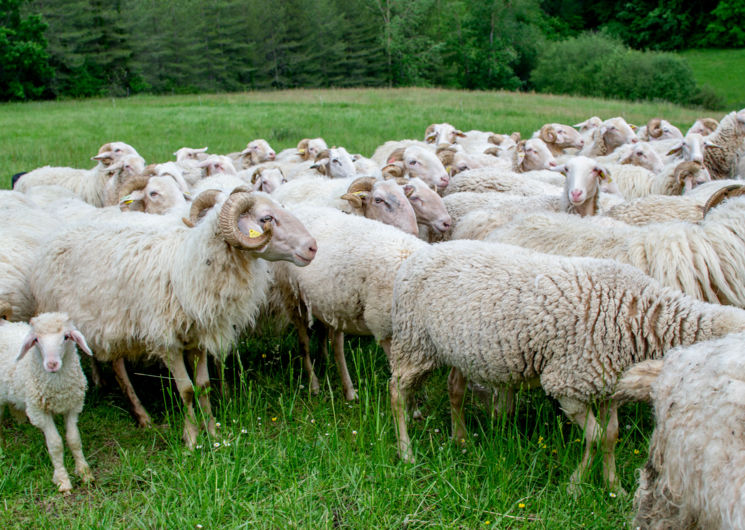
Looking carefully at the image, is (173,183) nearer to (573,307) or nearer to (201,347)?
(201,347)

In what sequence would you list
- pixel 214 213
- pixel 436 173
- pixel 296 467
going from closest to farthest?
pixel 296 467 < pixel 214 213 < pixel 436 173

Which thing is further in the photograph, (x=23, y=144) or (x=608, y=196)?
(x=23, y=144)

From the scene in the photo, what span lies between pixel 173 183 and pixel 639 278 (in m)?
4.67

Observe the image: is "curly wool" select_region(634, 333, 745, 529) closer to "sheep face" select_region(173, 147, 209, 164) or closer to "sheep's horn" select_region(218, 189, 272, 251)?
"sheep's horn" select_region(218, 189, 272, 251)

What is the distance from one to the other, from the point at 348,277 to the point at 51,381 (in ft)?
6.43

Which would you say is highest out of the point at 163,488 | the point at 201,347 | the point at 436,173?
the point at 436,173

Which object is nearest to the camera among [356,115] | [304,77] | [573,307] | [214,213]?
[573,307]

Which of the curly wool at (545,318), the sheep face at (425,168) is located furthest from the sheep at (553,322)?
the sheep face at (425,168)

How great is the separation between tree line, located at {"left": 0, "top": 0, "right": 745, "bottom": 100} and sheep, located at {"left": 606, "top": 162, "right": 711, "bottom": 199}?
36344mm

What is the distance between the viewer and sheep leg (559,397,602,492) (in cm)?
→ 336

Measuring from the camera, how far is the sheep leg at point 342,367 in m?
5.12

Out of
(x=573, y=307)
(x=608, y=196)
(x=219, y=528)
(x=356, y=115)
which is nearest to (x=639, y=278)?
(x=573, y=307)

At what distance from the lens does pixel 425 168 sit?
7.64 metres

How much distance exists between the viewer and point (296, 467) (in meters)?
3.63
